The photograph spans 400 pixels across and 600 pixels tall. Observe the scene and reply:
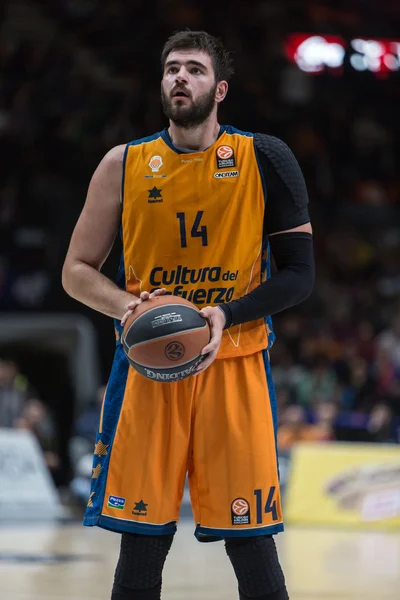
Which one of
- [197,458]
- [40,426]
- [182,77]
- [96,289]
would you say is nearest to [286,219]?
[182,77]

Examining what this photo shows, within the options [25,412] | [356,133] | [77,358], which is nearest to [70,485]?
[25,412]

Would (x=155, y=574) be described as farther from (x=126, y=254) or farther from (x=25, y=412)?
(x=25, y=412)

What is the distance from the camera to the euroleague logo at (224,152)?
3757 millimetres

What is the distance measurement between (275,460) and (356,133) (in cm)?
1604

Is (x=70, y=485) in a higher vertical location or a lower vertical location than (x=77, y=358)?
lower

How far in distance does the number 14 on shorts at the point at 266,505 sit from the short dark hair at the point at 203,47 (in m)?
1.47

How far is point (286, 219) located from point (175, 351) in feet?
2.18

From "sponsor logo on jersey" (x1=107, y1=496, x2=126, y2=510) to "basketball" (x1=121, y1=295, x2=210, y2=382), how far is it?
1.51 ft

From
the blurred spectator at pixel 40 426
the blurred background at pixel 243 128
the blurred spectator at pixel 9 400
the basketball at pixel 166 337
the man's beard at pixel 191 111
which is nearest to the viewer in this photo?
the basketball at pixel 166 337

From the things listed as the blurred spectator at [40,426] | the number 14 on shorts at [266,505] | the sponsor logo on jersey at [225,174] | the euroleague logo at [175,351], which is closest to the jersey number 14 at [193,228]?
the sponsor logo on jersey at [225,174]

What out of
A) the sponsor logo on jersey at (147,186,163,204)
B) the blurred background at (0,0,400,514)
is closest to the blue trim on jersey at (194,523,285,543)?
the sponsor logo on jersey at (147,186,163,204)

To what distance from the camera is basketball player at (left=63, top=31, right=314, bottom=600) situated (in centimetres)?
361

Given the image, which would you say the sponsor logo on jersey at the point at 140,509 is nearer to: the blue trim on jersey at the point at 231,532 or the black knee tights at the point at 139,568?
the black knee tights at the point at 139,568

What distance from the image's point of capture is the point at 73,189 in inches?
642
